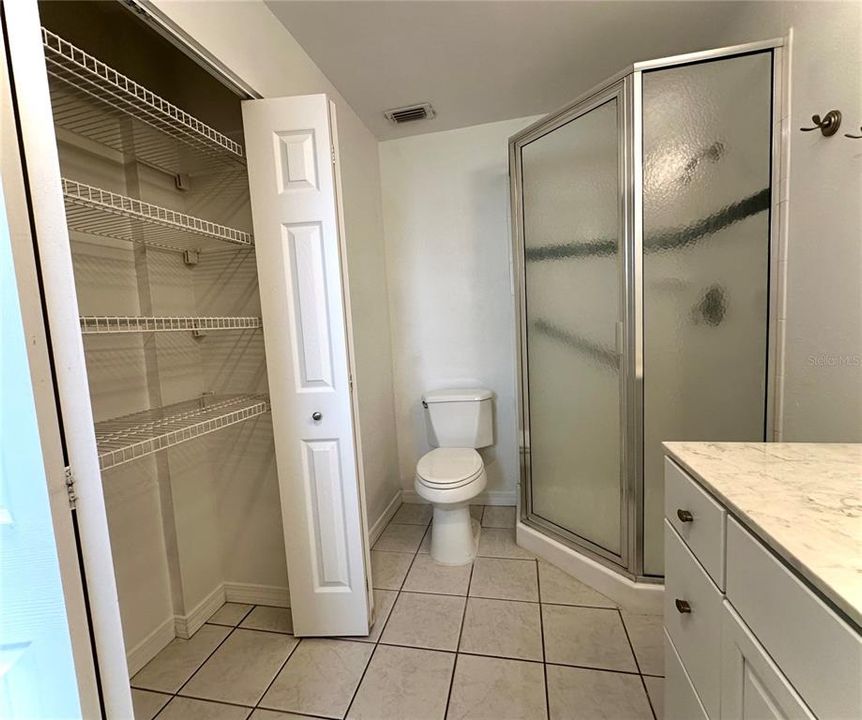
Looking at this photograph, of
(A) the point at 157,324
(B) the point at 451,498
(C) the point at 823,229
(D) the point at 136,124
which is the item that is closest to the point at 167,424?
(A) the point at 157,324

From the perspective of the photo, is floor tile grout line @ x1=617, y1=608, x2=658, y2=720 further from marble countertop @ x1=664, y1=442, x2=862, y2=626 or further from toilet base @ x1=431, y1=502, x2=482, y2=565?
marble countertop @ x1=664, y1=442, x2=862, y2=626

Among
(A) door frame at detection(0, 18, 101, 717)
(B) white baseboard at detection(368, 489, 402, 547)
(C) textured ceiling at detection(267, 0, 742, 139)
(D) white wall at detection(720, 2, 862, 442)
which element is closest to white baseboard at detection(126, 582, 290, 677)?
(B) white baseboard at detection(368, 489, 402, 547)

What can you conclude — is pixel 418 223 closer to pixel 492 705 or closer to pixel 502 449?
pixel 502 449

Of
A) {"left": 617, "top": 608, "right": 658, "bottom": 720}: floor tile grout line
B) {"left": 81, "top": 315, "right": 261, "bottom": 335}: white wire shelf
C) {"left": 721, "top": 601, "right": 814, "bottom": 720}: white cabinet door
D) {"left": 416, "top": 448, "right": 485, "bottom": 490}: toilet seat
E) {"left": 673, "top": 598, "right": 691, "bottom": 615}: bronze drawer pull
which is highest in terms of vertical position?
{"left": 81, "top": 315, "right": 261, "bottom": 335}: white wire shelf

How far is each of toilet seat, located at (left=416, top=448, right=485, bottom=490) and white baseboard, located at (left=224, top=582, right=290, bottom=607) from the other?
81 centimetres

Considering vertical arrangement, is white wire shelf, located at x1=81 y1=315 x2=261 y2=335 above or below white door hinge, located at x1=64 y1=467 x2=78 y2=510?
above

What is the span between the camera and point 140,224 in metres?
1.28

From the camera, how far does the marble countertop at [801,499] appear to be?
53 centimetres

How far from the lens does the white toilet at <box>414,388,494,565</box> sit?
196 cm

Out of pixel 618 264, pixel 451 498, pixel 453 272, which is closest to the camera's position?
pixel 618 264

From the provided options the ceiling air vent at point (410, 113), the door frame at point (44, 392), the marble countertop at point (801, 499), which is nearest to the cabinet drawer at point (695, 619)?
the marble countertop at point (801, 499)

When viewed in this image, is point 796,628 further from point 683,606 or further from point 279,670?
point 279,670

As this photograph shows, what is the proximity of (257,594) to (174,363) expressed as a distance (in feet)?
3.67

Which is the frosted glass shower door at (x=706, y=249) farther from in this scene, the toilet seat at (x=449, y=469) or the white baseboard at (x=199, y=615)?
the white baseboard at (x=199, y=615)
